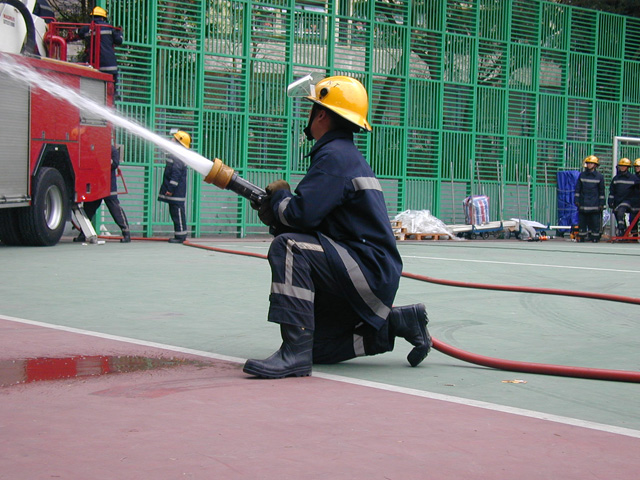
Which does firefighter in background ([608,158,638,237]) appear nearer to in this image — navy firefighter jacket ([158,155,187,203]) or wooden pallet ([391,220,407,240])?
wooden pallet ([391,220,407,240])

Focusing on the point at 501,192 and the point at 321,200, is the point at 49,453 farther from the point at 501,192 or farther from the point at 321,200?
the point at 501,192

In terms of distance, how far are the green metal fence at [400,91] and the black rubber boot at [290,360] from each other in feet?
45.9

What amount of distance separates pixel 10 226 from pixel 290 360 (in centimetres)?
1011

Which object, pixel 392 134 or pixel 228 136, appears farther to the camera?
pixel 392 134

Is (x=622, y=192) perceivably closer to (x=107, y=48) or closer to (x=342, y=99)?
(x=107, y=48)

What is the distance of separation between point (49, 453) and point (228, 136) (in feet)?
54.6

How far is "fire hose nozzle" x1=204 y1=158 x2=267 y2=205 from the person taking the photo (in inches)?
201

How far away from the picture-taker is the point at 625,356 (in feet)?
18.3

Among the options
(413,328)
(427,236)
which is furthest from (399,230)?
(413,328)

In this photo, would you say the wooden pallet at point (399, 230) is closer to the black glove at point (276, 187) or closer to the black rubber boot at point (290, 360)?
the black glove at point (276, 187)

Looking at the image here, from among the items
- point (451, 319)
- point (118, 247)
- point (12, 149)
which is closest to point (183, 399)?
point (451, 319)

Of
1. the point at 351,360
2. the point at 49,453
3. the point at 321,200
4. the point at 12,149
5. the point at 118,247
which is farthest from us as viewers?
the point at 118,247

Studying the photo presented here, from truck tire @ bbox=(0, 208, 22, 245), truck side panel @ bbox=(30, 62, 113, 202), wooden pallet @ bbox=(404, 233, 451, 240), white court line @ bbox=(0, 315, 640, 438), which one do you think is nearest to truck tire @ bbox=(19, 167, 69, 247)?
truck tire @ bbox=(0, 208, 22, 245)

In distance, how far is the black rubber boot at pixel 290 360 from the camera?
4652 mm
